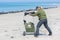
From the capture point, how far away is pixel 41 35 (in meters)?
16.4

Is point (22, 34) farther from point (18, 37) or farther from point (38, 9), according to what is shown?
point (38, 9)

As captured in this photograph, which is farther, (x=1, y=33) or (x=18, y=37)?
(x=1, y=33)

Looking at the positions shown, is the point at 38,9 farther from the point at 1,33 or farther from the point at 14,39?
the point at 1,33

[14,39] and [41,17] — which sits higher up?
[41,17]

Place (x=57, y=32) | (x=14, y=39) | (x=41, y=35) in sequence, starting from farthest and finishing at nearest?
(x=57, y=32) < (x=41, y=35) < (x=14, y=39)

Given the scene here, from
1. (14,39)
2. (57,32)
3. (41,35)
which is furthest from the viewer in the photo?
(57,32)

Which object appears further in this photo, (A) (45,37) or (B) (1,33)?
(B) (1,33)

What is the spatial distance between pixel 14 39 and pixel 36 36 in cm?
125

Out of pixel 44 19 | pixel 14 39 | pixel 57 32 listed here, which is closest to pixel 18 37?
pixel 14 39

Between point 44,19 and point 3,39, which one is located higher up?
point 44,19

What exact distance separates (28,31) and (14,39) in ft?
5.51

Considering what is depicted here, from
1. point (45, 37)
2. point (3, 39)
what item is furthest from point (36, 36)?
point (3, 39)

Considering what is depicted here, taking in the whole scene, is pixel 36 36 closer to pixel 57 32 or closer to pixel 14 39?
pixel 14 39

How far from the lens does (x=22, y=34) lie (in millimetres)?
16859
